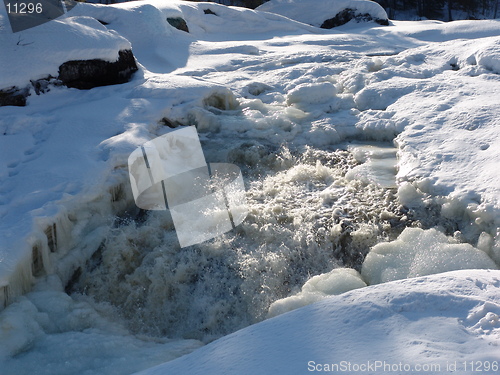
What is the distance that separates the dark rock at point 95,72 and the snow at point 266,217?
124 millimetres

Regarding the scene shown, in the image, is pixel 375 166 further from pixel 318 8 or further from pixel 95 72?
pixel 318 8

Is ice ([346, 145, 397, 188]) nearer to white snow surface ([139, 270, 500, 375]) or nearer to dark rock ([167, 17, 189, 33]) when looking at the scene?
white snow surface ([139, 270, 500, 375])

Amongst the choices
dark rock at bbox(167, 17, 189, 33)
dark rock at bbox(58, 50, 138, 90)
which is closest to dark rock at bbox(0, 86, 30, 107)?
dark rock at bbox(58, 50, 138, 90)

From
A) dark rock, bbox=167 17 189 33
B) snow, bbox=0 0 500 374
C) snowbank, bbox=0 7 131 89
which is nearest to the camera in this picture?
snow, bbox=0 0 500 374

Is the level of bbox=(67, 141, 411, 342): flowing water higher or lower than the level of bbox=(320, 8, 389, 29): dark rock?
lower

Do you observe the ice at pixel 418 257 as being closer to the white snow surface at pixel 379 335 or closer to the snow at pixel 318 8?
the white snow surface at pixel 379 335

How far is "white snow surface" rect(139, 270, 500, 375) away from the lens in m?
1.95

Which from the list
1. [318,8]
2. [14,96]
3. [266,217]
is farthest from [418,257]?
[318,8]

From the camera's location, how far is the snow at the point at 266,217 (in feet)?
7.54

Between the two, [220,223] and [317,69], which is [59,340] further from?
[317,69]

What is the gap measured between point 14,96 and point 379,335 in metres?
4.79

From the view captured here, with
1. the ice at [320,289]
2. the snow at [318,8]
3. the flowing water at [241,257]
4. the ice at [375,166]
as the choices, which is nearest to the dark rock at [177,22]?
the snow at [318,8]

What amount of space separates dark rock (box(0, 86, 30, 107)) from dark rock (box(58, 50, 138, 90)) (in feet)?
1.60

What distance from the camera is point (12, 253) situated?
340 centimetres
